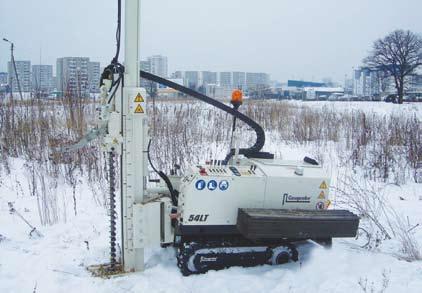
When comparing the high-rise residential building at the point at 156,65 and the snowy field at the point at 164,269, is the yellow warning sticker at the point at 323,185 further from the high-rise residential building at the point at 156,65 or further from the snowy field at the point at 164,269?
the high-rise residential building at the point at 156,65

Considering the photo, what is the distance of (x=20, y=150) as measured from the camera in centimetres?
793

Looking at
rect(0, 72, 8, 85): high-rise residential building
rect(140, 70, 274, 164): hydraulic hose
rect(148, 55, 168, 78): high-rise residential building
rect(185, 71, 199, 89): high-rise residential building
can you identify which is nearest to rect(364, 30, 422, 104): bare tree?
rect(185, 71, 199, 89): high-rise residential building

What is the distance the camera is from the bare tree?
39656 mm

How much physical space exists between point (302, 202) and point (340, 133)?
7894 millimetres

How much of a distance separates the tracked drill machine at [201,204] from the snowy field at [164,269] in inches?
6.4

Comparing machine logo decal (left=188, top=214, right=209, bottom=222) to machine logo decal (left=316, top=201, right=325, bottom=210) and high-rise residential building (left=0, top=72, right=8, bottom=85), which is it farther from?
high-rise residential building (left=0, top=72, right=8, bottom=85)

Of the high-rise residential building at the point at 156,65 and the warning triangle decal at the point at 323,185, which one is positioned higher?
the high-rise residential building at the point at 156,65

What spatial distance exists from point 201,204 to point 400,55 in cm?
4251

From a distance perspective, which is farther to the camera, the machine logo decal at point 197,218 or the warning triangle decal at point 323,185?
the warning triangle decal at point 323,185

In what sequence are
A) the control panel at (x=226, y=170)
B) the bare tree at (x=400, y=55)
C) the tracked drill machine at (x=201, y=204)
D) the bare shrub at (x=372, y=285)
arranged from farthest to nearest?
the bare tree at (x=400, y=55)
the control panel at (x=226, y=170)
the tracked drill machine at (x=201, y=204)
the bare shrub at (x=372, y=285)

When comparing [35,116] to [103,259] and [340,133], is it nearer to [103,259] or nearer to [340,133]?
[103,259]

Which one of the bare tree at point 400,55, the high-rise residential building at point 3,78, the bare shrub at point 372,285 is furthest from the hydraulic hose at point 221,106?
the bare tree at point 400,55

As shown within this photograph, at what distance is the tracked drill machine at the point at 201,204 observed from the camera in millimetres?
3281

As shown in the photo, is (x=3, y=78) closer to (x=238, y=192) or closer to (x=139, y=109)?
(x=139, y=109)
